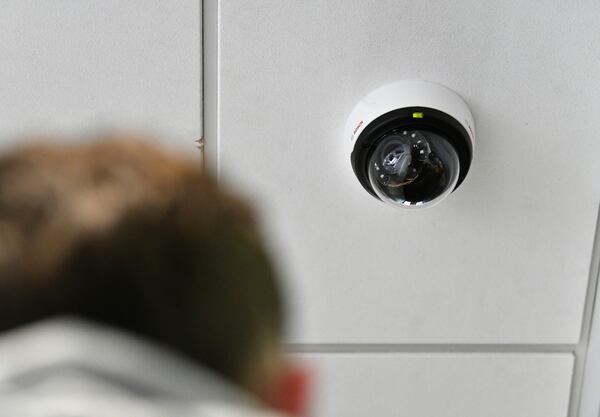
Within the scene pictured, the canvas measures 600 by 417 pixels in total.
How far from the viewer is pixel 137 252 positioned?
34 centimetres

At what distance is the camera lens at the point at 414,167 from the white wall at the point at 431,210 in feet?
0.17

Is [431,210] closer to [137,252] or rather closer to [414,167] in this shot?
[414,167]

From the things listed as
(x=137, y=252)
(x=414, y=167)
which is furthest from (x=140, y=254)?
(x=414, y=167)

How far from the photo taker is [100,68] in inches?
29.2

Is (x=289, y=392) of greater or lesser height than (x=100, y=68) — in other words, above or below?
below

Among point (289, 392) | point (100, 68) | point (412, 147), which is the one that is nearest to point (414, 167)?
point (412, 147)

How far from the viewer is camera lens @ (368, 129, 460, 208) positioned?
723 millimetres

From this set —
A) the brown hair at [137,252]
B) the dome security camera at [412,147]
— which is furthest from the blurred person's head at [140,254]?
the dome security camera at [412,147]

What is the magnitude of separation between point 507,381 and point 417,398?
8 cm

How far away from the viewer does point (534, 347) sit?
2.81 ft

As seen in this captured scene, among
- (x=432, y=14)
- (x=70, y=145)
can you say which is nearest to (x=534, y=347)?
(x=432, y=14)

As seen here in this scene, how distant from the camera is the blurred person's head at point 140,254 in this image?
0.33 meters

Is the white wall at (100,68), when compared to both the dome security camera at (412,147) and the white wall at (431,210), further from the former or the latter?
the dome security camera at (412,147)

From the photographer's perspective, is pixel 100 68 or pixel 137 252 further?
pixel 100 68
